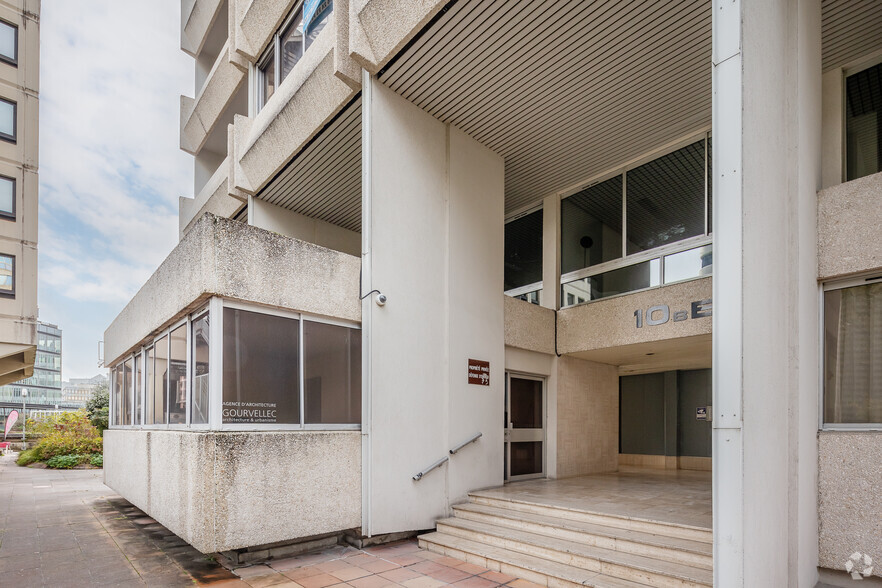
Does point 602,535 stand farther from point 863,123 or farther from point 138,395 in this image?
point 138,395

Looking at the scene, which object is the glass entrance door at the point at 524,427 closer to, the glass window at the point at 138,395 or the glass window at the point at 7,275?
the glass window at the point at 138,395

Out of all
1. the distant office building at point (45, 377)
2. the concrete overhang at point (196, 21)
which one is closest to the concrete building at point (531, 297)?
the concrete overhang at point (196, 21)

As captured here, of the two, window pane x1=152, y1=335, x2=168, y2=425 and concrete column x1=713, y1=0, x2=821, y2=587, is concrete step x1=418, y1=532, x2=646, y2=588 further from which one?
window pane x1=152, y1=335, x2=168, y2=425

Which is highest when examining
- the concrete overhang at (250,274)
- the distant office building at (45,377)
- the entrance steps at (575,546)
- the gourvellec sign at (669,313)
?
the concrete overhang at (250,274)

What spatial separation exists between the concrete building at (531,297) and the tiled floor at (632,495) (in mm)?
88

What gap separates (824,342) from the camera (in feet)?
16.3

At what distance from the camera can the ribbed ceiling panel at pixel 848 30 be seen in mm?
→ 5836

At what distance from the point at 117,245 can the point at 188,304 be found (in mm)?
74640

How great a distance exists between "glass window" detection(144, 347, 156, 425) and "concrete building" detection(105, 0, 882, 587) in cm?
31

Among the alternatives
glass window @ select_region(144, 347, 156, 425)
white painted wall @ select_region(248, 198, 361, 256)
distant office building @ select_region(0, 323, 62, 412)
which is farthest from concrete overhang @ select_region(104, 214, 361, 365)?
distant office building @ select_region(0, 323, 62, 412)

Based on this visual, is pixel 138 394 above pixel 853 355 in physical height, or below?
below

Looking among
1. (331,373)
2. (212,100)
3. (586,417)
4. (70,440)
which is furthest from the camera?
(70,440)

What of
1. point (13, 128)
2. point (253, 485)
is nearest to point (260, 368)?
point (253, 485)

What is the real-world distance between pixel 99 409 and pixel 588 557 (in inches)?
958
